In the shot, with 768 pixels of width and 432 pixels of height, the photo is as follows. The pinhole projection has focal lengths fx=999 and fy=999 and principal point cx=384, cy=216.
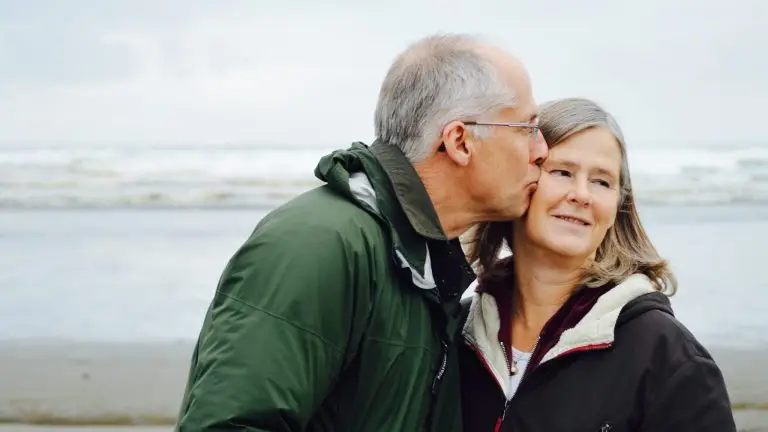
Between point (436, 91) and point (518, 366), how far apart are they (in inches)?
33.7

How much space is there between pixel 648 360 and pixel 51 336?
644 cm

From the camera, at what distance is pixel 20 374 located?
7145mm

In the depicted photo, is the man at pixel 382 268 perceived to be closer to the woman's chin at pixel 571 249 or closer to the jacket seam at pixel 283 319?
the jacket seam at pixel 283 319

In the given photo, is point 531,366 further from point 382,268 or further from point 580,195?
point 382,268

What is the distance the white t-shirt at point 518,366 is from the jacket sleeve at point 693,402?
1.40 feet

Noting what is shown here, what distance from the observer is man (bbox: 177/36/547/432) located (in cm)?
229

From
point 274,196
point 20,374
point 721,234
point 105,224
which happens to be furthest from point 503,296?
point 274,196

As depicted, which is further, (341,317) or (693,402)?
(693,402)

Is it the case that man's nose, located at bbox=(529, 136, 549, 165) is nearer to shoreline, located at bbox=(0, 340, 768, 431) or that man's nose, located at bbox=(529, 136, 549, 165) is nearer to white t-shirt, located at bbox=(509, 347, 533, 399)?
white t-shirt, located at bbox=(509, 347, 533, 399)

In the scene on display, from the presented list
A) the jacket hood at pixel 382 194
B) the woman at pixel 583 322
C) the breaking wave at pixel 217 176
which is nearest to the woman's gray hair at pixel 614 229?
the woman at pixel 583 322

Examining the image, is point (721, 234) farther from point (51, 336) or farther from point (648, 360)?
point (648, 360)

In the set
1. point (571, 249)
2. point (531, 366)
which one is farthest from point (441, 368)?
point (571, 249)

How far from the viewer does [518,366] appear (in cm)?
294

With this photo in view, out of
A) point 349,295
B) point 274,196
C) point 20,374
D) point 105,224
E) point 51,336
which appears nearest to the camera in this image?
point 349,295
